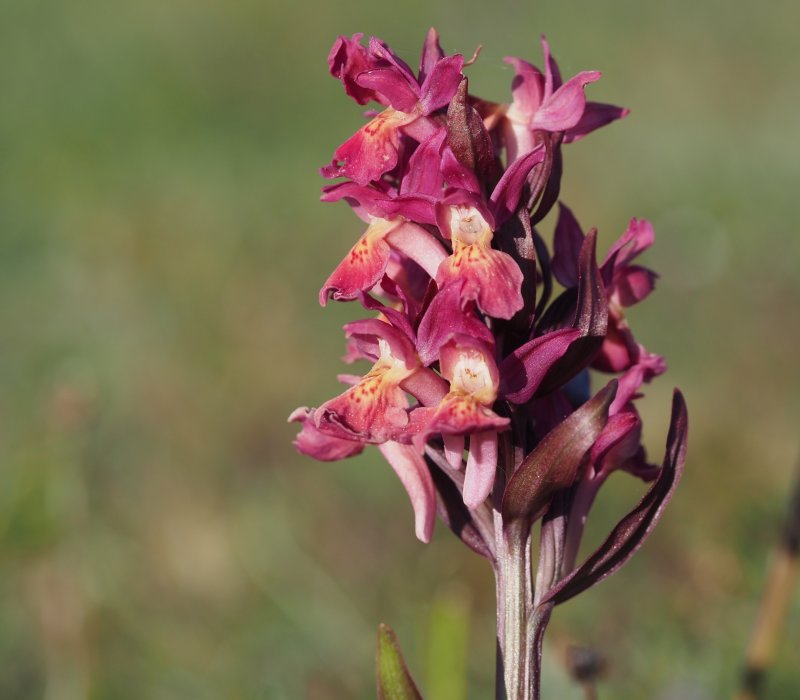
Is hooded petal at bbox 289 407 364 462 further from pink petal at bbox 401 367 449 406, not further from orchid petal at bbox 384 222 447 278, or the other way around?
orchid petal at bbox 384 222 447 278

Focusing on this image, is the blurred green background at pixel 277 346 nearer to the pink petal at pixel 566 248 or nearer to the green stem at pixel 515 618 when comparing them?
the green stem at pixel 515 618

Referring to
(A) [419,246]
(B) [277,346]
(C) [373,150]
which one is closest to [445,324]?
(A) [419,246]

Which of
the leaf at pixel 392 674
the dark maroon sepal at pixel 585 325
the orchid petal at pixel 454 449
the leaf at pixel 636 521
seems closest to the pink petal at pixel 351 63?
the dark maroon sepal at pixel 585 325

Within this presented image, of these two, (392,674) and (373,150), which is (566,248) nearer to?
(373,150)

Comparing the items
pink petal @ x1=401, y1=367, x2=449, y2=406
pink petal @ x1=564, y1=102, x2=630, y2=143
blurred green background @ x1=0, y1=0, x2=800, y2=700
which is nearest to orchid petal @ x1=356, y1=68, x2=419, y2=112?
pink petal @ x1=564, y1=102, x2=630, y2=143

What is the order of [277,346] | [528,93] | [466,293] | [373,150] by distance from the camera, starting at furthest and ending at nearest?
[277,346] → [528,93] → [373,150] → [466,293]

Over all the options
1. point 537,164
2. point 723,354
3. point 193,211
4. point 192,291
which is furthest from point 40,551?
point 193,211

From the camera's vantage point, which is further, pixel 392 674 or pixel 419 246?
pixel 419 246
